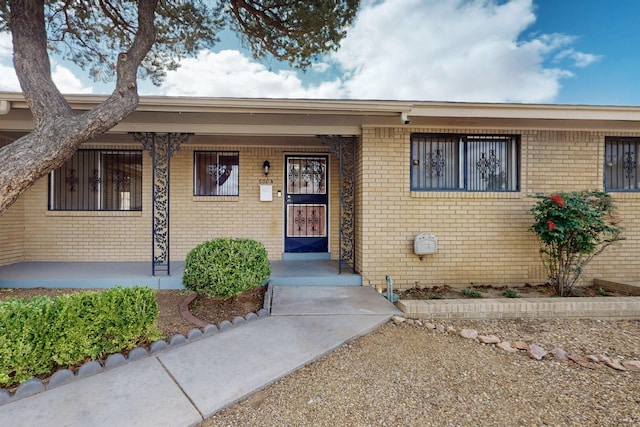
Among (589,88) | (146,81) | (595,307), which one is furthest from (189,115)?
(589,88)

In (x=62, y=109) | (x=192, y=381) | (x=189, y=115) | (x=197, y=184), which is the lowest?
(x=192, y=381)

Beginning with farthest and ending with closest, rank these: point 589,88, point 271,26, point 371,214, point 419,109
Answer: point 589,88
point 271,26
point 371,214
point 419,109

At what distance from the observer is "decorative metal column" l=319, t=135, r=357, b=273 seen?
498 cm

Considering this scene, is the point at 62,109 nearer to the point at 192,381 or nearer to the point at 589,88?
the point at 192,381

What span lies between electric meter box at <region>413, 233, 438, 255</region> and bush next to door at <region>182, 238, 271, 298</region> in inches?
99.4

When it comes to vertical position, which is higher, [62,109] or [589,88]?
[589,88]

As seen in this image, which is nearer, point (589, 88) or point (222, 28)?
point (222, 28)

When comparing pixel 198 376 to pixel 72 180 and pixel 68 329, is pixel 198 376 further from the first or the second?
pixel 72 180

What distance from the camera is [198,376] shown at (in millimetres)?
2357

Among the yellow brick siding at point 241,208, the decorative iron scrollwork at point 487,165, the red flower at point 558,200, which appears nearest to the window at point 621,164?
the red flower at point 558,200

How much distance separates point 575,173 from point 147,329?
679cm

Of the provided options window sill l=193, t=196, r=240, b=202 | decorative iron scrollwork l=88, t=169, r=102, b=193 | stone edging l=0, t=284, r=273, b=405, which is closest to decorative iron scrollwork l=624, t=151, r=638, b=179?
stone edging l=0, t=284, r=273, b=405

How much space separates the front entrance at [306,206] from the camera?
6430mm

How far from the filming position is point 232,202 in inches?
248
